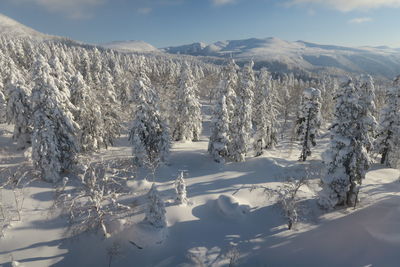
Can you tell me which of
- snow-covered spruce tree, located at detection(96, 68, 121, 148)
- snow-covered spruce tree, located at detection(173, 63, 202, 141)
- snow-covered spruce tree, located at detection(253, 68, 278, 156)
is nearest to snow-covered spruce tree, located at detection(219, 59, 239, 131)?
snow-covered spruce tree, located at detection(173, 63, 202, 141)

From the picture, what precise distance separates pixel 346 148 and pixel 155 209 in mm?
17453

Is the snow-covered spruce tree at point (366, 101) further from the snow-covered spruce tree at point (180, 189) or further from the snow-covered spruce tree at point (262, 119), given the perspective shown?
the snow-covered spruce tree at point (262, 119)

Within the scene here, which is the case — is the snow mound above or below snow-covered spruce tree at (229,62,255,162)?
below

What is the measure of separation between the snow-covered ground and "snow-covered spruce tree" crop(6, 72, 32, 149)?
970 cm

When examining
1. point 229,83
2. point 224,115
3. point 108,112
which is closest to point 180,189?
point 224,115

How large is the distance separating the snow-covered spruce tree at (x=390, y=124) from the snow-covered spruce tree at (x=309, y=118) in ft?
27.0

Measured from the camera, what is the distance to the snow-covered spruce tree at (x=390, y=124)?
32500 millimetres

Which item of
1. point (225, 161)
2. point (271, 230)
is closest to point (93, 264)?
point (271, 230)

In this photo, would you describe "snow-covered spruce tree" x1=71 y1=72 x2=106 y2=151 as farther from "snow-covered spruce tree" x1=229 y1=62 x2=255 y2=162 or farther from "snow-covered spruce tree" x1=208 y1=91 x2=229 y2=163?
"snow-covered spruce tree" x1=229 y1=62 x2=255 y2=162

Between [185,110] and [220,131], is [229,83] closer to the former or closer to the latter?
[220,131]

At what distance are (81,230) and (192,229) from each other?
9338mm

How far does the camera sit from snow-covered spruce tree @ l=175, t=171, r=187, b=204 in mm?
23391

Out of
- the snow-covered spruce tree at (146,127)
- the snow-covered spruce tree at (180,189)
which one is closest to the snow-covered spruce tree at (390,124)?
the snow-covered spruce tree at (180,189)

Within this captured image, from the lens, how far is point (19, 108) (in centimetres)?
3014
